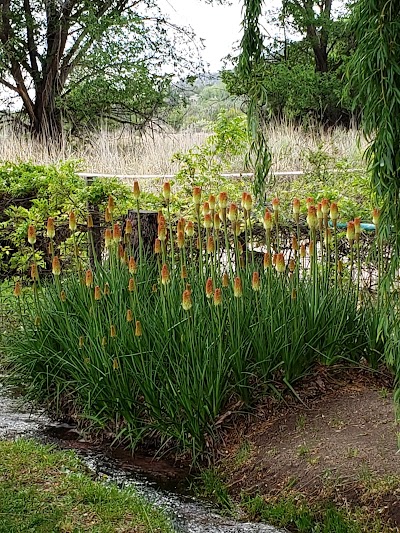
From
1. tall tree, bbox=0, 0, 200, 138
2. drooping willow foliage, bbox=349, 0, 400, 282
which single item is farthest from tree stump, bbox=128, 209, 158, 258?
tall tree, bbox=0, 0, 200, 138

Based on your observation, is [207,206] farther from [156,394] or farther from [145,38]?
[145,38]

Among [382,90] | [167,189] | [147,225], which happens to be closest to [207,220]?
[167,189]

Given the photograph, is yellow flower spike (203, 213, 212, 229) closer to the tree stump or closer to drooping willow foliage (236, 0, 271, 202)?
drooping willow foliage (236, 0, 271, 202)

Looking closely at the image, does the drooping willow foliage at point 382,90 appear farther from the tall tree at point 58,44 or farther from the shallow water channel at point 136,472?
the tall tree at point 58,44

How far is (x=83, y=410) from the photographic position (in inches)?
164

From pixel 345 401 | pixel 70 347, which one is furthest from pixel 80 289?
pixel 345 401

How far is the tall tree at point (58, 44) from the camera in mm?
18672

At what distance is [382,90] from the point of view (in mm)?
2152

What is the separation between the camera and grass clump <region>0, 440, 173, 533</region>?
297cm

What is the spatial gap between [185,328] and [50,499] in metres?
1.12

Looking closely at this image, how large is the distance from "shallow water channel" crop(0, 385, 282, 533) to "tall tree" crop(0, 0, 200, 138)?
49.4 ft

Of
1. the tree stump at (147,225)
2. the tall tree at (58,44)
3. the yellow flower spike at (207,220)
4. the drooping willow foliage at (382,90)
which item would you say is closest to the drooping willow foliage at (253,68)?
the drooping willow foliage at (382,90)

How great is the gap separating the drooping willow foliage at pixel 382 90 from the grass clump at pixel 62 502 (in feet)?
5.30

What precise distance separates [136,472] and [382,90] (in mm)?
2360
